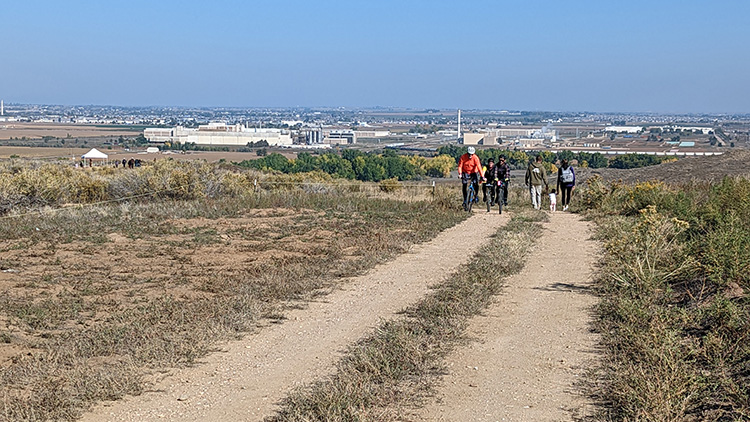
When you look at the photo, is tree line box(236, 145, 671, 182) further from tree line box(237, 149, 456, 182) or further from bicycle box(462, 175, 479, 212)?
bicycle box(462, 175, 479, 212)

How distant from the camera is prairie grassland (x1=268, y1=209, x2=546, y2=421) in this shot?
6196 millimetres

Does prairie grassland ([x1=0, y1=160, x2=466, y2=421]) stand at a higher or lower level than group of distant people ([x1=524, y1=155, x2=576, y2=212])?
lower

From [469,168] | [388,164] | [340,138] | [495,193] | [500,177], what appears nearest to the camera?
[469,168]

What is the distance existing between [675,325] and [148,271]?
766cm

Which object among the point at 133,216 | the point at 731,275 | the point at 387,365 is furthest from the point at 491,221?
the point at 387,365

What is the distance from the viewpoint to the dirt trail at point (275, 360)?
646cm

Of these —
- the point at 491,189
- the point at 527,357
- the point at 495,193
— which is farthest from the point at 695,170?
the point at 527,357

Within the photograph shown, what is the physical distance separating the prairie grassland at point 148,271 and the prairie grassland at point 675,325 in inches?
143

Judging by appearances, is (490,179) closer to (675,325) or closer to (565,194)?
(565,194)

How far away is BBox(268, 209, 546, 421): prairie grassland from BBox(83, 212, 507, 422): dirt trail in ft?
0.83

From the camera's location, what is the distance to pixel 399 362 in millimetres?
7266

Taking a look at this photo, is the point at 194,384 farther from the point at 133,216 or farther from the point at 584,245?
the point at 133,216

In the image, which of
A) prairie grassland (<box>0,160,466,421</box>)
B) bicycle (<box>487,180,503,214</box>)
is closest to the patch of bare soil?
prairie grassland (<box>0,160,466,421</box>)

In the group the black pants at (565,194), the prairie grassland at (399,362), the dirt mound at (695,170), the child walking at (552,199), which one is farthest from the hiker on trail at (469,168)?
the dirt mound at (695,170)
